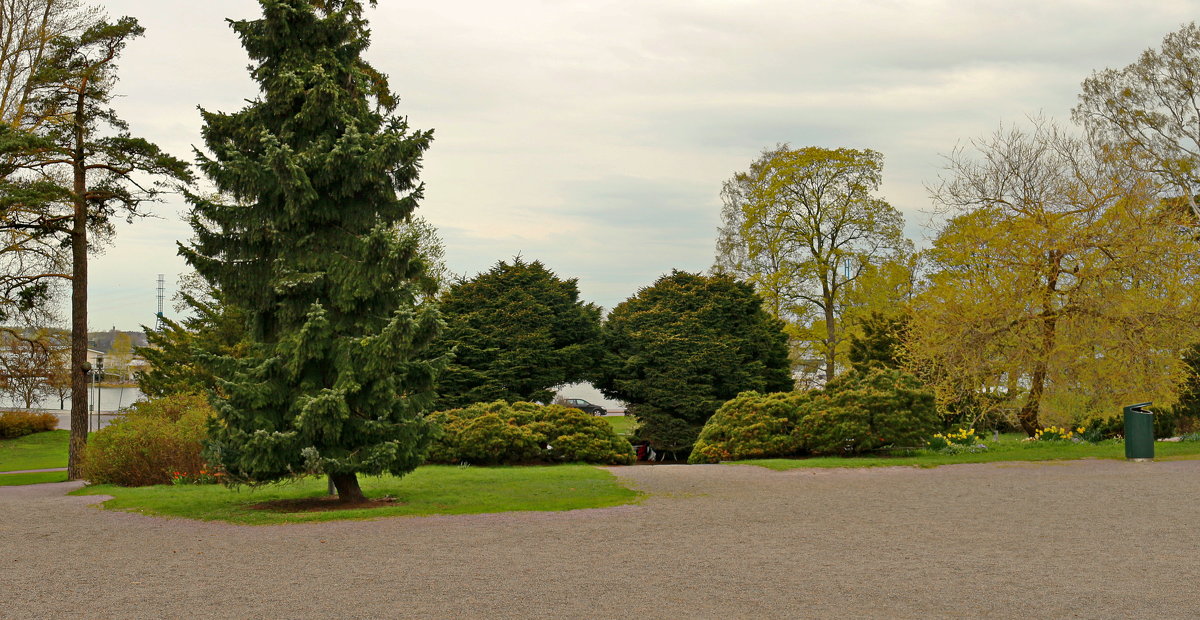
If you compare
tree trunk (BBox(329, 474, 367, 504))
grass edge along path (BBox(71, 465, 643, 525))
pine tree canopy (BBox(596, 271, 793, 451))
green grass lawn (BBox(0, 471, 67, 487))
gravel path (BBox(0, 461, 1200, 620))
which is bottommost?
green grass lawn (BBox(0, 471, 67, 487))

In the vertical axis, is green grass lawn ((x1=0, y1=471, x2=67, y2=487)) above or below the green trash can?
below

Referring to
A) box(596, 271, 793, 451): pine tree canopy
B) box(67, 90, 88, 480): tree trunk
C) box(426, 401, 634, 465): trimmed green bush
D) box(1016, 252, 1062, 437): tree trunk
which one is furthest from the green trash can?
box(67, 90, 88, 480): tree trunk

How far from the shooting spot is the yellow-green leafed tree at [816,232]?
3791cm

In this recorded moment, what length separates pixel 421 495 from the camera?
46.9ft

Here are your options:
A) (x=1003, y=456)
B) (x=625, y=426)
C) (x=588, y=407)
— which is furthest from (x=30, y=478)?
(x=588, y=407)

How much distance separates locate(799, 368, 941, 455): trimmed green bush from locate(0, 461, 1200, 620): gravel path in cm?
627

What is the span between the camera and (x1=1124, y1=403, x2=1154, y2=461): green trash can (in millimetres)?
18031

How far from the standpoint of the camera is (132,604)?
7309mm

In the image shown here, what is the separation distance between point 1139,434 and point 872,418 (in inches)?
203

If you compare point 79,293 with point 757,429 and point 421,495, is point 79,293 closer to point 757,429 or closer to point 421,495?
point 421,495

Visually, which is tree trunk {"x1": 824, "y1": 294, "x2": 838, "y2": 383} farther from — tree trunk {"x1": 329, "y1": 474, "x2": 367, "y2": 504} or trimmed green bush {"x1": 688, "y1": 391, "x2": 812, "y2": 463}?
tree trunk {"x1": 329, "y1": 474, "x2": 367, "y2": 504}

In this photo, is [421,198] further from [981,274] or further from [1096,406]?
[1096,406]

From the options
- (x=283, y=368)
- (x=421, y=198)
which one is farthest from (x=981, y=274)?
(x=283, y=368)

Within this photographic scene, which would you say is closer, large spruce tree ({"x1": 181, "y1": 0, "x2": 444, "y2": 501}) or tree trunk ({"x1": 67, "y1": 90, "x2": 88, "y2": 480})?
large spruce tree ({"x1": 181, "y1": 0, "x2": 444, "y2": 501})
